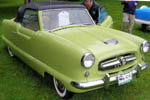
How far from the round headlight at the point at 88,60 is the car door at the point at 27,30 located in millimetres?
1423

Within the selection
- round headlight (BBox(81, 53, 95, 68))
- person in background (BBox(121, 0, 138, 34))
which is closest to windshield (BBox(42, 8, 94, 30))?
round headlight (BBox(81, 53, 95, 68))

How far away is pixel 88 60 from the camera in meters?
2.71

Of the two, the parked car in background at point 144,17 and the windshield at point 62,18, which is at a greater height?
the windshield at point 62,18

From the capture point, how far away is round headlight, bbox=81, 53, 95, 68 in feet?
8.78

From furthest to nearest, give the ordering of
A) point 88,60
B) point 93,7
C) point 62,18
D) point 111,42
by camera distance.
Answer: point 93,7, point 62,18, point 111,42, point 88,60

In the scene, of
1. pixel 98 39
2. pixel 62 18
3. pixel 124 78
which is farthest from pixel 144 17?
pixel 124 78

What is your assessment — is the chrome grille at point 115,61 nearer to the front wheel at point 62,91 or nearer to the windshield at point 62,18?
the front wheel at point 62,91

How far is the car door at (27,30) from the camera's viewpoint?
382 cm

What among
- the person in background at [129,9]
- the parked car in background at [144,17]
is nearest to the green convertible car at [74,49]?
the person in background at [129,9]

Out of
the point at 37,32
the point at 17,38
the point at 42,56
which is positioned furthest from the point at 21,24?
the point at 42,56

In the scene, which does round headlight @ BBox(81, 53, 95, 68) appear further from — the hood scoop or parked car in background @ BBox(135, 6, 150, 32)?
parked car in background @ BBox(135, 6, 150, 32)

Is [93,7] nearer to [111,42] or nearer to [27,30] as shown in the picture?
[27,30]

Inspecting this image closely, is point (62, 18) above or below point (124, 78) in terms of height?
above

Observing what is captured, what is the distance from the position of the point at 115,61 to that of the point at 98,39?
510 mm
